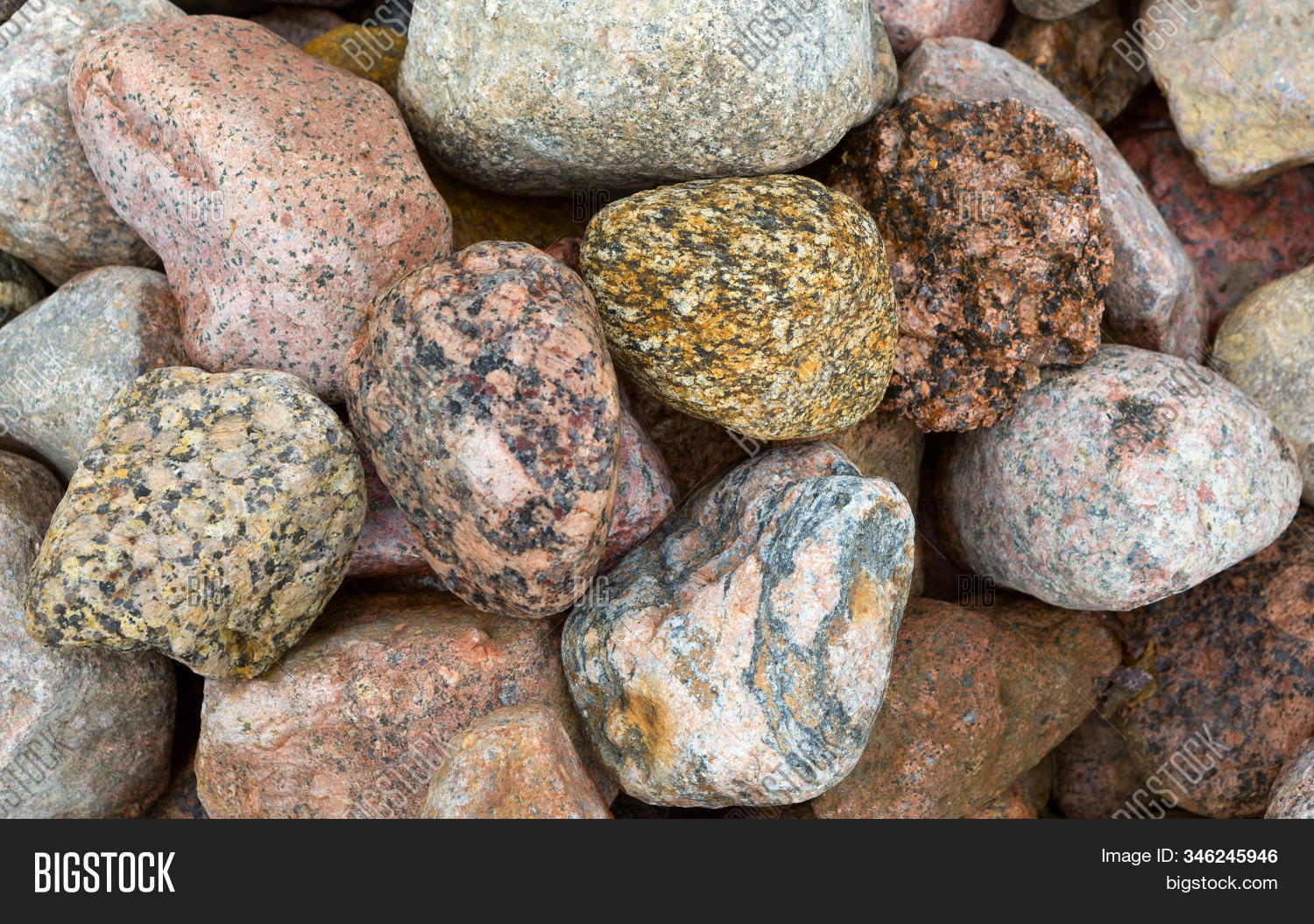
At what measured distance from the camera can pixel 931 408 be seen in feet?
9.16

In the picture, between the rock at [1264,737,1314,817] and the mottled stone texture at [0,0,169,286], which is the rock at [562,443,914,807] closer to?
the rock at [1264,737,1314,817]

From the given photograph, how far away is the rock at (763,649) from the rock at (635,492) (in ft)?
0.56

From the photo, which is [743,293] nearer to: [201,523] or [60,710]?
[201,523]

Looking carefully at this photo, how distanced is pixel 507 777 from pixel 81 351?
1.73m

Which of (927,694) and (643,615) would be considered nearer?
(643,615)

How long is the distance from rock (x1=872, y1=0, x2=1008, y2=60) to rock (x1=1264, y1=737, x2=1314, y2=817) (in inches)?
100

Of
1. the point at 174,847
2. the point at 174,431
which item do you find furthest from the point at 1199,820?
the point at 174,431

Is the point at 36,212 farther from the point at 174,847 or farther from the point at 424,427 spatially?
the point at 174,847

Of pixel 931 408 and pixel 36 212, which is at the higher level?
pixel 36 212

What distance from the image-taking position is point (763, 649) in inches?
93.4

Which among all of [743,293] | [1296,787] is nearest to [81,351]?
[743,293]

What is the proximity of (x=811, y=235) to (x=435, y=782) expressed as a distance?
5.64ft

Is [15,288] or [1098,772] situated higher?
[15,288]

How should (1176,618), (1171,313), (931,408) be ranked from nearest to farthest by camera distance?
(931,408), (1171,313), (1176,618)
